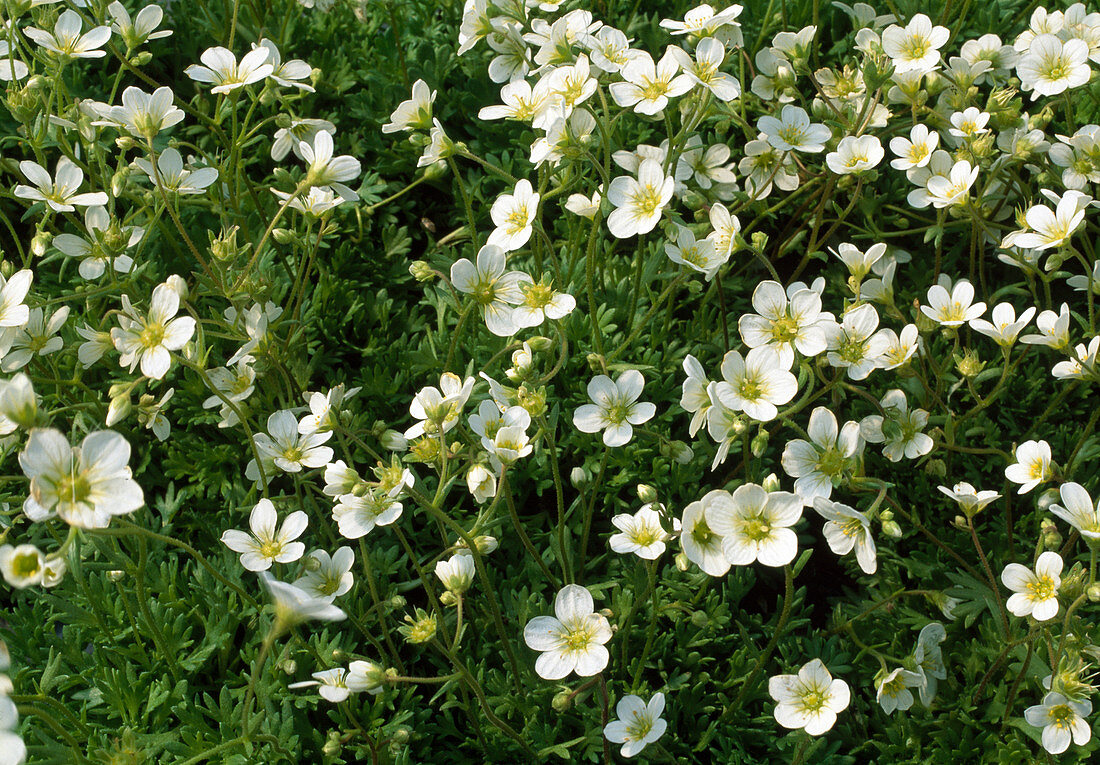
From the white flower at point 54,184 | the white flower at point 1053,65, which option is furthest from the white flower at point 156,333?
the white flower at point 1053,65

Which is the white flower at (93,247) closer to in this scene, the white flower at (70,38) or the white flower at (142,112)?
the white flower at (142,112)

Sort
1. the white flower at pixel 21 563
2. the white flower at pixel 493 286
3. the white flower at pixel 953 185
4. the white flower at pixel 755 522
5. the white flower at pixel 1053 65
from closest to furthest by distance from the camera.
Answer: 1. the white flower at pixel 21 563
2. the white flower at pixel 755 522
3. the white flower at pixel 493 286
4. the white flower at pixel 953 185
5. the white flower at pixel 1053 65

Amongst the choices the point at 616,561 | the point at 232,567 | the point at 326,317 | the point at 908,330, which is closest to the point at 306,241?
the point at 326,317

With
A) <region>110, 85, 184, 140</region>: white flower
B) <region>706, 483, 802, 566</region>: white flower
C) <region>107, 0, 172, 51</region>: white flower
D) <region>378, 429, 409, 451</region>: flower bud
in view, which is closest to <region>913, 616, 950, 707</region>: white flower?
<region>706, 483, 802, 566</region>: white flower

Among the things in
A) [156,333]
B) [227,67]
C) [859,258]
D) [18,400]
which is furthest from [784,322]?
[227,67]

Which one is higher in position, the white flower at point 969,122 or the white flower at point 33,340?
the white flower at point 969,122

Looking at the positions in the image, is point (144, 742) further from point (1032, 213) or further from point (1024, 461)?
point (1032, 213)
